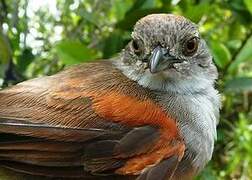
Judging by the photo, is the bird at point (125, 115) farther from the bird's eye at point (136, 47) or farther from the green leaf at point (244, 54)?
the green leaf at point (244, 54)

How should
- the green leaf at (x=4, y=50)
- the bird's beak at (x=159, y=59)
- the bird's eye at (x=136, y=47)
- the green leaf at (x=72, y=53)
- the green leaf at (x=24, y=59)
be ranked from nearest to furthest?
the bird's beak at (x=159, y=59) < the bird's eye at (x=136, y=47) < the green leaf at (x=4, y=50) < the green leaf at (x=72, y=53) < the green leaf at (x=24, y=59)

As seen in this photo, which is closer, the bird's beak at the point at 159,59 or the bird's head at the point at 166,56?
the bird's beak at the point at 159,59

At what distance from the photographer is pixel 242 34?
21.8 feet

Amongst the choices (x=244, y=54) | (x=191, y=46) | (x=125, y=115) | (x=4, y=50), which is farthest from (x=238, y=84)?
(x=4, y=50)

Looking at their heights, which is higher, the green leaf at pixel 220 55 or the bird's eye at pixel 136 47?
the bird's eye at pixel 136 47

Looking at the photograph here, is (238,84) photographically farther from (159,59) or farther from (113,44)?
(159,59)

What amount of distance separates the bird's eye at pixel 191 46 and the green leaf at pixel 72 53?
920mm

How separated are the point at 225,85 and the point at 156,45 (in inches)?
46.4

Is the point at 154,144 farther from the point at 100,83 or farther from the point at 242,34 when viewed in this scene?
the point at 242,34

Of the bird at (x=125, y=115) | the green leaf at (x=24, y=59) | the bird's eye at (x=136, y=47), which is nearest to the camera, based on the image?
the bird at (x=125, y=115)

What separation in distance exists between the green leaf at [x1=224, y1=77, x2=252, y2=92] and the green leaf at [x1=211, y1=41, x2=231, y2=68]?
0.50ft

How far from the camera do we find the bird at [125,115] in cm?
386

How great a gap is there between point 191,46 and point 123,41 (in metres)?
0.95

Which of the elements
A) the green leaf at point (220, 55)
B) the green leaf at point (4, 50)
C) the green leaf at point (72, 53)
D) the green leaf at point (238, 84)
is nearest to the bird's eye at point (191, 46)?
the green leaf at point (220, 55)
